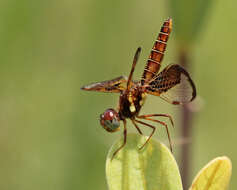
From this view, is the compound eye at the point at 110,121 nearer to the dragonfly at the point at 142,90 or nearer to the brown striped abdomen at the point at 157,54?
the dragonfly at the point at 142,90

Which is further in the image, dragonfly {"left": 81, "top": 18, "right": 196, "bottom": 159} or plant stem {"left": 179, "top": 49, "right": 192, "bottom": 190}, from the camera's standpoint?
plant stem {"left": 179, "top": 49, "right": 192, "bottom": 190}

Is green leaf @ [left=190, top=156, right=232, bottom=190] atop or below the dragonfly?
below

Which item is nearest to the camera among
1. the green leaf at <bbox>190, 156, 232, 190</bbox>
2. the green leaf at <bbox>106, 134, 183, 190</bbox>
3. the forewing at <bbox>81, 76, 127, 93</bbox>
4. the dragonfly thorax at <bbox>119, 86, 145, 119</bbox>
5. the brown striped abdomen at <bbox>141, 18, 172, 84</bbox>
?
the green leaf at <bbox>190, 156, 232, 190</bbox>

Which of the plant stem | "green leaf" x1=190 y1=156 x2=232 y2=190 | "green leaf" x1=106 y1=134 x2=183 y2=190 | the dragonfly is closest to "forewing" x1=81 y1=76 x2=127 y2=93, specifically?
the dragonfly

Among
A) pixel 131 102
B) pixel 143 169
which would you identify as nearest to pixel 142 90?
pixel 131 102

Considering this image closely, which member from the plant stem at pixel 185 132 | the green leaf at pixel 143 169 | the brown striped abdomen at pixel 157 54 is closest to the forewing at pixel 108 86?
the brown striped abdomen at pixel 157 54

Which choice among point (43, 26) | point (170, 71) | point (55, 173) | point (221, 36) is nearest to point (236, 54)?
point (221, 36)

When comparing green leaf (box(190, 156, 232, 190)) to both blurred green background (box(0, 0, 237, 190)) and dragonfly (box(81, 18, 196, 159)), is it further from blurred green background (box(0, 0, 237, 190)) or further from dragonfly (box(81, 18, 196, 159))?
blurred green background (box(0, 0, 237, 190))
